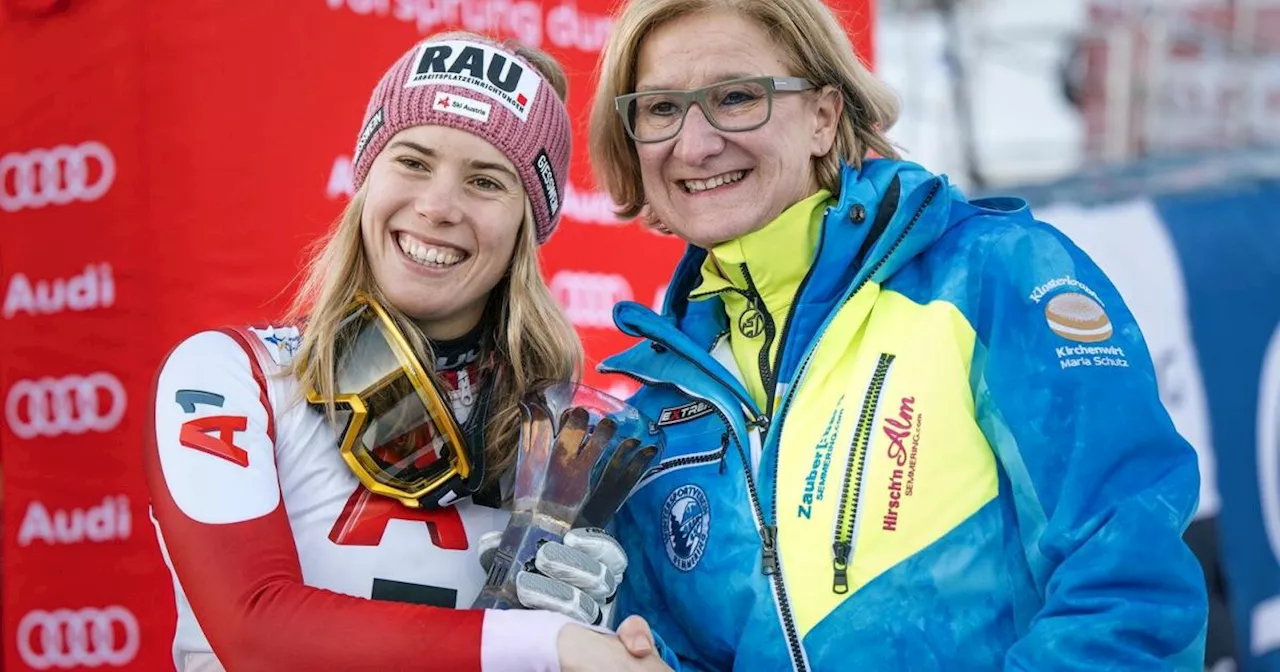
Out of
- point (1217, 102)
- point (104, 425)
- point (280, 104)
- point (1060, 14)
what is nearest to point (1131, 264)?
point (280, 104)

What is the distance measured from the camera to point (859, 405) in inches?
88.4

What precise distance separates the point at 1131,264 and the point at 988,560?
3570 millimetres

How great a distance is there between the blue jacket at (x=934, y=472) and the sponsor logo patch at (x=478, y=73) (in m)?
0.56

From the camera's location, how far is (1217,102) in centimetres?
1041

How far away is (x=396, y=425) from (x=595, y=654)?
572 millimetres

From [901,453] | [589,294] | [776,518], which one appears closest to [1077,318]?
[901,453]

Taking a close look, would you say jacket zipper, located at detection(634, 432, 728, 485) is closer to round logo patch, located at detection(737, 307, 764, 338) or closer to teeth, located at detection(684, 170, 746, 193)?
round logo patch, located at detection(737, 307, 764, 338)

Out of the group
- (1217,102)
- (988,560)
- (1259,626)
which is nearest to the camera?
(988,560)

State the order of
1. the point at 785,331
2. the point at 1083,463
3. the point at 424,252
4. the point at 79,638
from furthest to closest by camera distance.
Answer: the point at 79,638, the point at 424,252, the point at 785,331, the point at 1083,463

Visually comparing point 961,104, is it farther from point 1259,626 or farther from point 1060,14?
point 1259,626

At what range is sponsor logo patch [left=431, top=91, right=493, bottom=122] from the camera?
2555 millimetres

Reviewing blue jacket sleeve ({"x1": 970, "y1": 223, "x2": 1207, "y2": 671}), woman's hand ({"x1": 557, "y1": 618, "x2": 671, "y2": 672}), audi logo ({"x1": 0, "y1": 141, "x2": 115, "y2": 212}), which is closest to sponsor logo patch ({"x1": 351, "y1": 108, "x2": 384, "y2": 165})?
audi logo ({"x1": 0, "y1": 141, "x2": 115, "y2": 212})

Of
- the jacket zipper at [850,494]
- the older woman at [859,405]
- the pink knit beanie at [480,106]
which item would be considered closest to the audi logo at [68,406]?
the pink knit beanie at [480,106]

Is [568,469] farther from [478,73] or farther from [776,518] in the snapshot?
[478,73]
